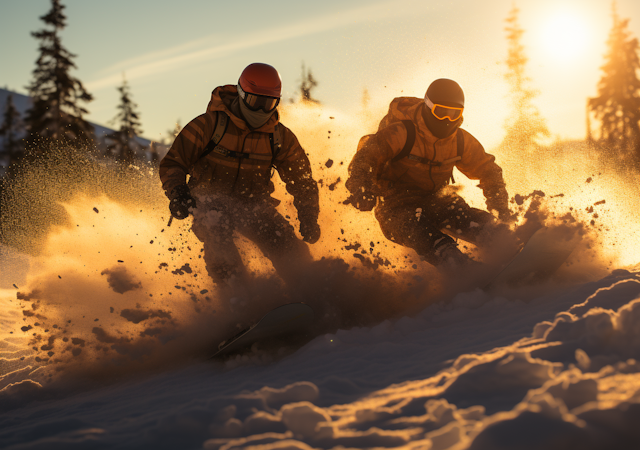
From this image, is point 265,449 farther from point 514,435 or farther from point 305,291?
point 305,291

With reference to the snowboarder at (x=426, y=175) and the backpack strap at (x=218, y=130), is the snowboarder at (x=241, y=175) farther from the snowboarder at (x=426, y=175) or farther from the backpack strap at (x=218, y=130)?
the snowboarder at (x=426, y=175)

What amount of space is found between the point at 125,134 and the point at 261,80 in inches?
1059

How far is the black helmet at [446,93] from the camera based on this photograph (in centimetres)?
493

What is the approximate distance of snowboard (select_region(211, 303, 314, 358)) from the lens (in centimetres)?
393

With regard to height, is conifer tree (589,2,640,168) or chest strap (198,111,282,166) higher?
conifer tree (589,2,640,168)

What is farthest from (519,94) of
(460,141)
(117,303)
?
(117,303)

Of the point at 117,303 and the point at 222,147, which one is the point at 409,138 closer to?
the point at 222,147

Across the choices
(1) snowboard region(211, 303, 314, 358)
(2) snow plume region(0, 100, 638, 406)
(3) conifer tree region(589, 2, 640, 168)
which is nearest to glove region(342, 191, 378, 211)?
(2) snow plume region(0, 100, 638, 406)

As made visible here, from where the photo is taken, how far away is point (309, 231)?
497cm

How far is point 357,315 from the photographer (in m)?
4.67

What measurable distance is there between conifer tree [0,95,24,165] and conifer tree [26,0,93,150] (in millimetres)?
3196

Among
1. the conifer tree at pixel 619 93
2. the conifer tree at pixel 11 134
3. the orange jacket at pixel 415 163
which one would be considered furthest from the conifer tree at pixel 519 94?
the conifer tree at pixel 11 134

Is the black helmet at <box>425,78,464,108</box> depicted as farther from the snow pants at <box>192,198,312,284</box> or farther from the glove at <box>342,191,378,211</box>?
the snow pants at <box>192,198,312,284</box>

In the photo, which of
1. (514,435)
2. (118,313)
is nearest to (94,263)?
(118,313)
